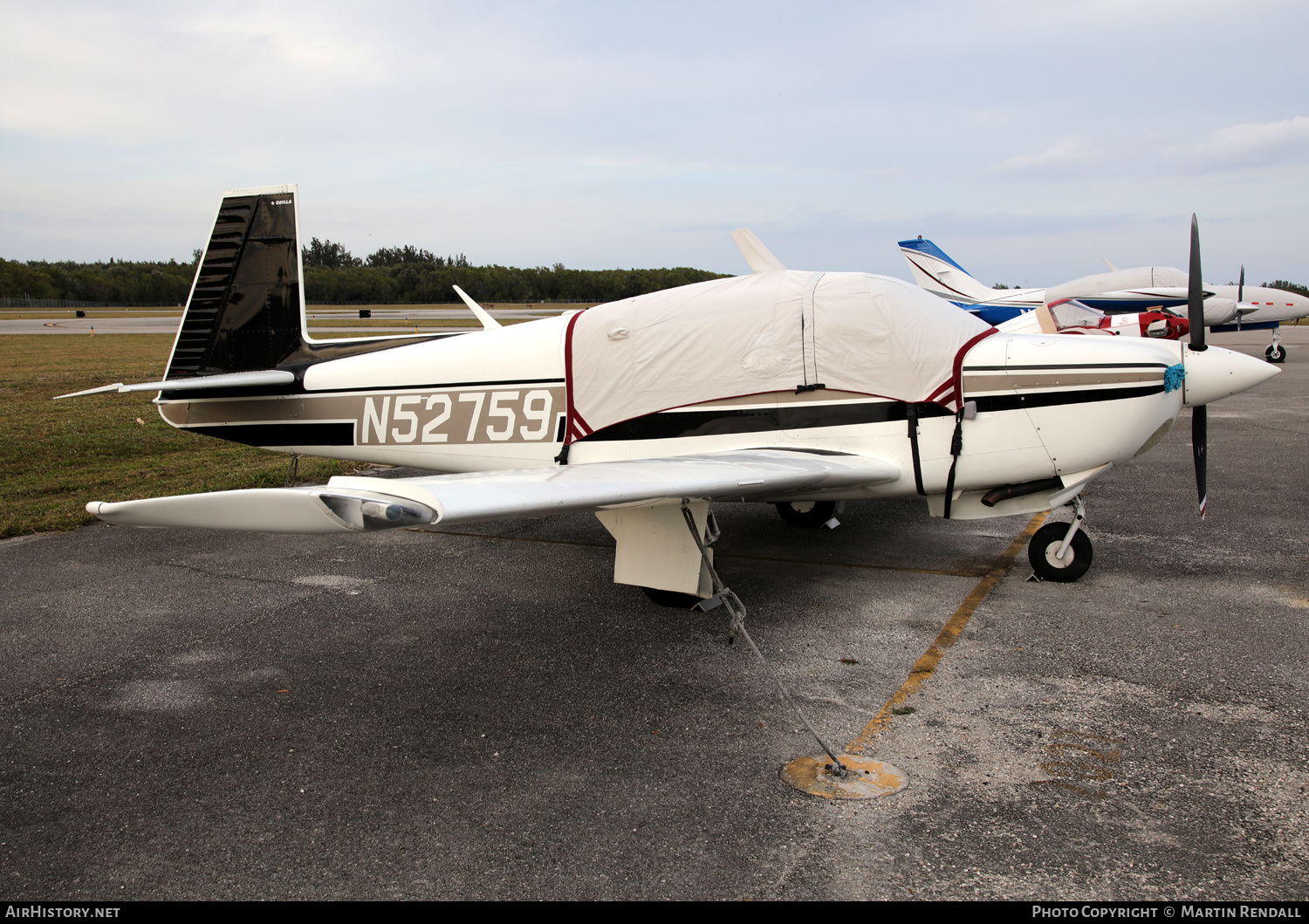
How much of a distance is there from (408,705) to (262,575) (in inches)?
108

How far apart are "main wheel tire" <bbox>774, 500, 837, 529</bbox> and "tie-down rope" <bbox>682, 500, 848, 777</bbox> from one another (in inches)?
86.4

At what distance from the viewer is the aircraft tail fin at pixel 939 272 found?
3048cm

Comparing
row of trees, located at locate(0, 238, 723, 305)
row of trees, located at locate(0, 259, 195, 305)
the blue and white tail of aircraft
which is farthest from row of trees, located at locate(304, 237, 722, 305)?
the blue and white tail of aircraft

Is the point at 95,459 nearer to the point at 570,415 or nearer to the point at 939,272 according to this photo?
the point at 570,415

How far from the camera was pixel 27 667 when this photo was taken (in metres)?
4.66

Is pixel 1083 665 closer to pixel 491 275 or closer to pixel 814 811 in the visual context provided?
pixel 814 811

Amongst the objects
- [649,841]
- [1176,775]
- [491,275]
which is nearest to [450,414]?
[649,841]

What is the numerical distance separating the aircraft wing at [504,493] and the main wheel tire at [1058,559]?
1.26 metres

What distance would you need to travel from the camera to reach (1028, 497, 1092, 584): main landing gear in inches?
231

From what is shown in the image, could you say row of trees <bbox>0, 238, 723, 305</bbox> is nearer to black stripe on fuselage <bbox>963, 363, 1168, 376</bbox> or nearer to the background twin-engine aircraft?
the background twin-engine aircraft

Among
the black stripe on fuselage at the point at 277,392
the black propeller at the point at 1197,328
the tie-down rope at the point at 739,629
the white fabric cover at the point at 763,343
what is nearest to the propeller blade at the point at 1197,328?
the black propeller at the point at 1197,328

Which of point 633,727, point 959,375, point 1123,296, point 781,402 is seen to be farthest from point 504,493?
point 1123,296

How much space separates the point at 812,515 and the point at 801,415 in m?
1.96

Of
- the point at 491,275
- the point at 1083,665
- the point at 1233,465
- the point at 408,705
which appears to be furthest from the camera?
the point at 491,275
